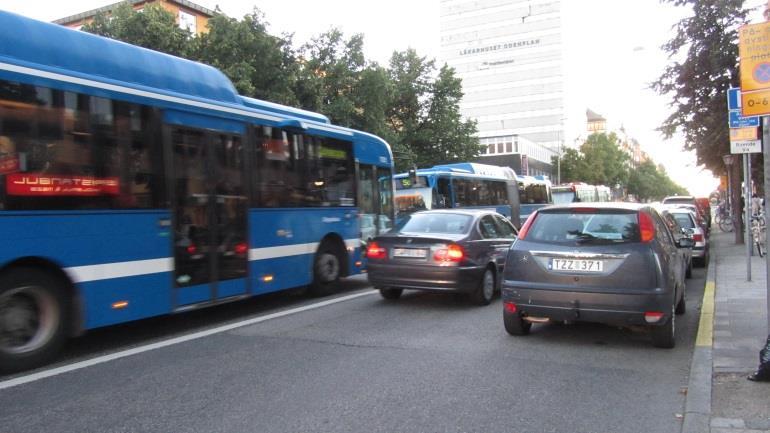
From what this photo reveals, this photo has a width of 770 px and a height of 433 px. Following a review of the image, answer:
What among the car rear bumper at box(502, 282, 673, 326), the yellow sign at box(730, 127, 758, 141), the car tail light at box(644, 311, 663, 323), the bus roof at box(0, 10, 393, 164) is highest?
the bus roof at box(0, 10, 393, 164)

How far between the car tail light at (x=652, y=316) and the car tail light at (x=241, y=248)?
5054 millimetres

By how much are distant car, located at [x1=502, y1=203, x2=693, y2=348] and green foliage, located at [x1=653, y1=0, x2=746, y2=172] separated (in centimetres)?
1638

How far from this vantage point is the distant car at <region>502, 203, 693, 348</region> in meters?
6.10

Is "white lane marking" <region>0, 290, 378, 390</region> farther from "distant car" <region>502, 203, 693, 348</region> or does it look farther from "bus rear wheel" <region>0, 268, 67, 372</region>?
"distant car" <region>502, 203, 693, 348</region>

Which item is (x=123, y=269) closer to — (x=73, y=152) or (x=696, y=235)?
(x=73, y=152)

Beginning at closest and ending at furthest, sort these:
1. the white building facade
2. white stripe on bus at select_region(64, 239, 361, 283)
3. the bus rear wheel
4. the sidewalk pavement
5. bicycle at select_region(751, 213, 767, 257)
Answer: the sidewalk pavement < the bus rear wheel < white stripe on bus at select_region(64, 239, 361, 283) < bicycle at select_region(751, 213, 767, 257) < the white building facade

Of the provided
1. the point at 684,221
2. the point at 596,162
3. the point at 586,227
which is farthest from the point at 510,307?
the point at 596,162

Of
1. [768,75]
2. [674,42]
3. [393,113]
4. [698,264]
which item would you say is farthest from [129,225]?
[393,113]

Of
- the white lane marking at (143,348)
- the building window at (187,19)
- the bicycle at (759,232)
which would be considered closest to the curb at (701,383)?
the white lane marking at (143,348)

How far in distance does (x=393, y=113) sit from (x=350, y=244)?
34.5 metres

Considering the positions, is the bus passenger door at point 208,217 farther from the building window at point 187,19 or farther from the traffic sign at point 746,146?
the building window at point 187,19

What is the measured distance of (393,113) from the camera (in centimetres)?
4428

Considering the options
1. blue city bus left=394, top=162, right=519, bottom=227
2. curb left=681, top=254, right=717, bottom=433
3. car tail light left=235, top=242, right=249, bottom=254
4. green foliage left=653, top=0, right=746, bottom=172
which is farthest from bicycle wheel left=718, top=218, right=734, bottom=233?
car tail light left=235, top=242, right=249, bottom=254

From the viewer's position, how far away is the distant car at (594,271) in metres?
6.10
